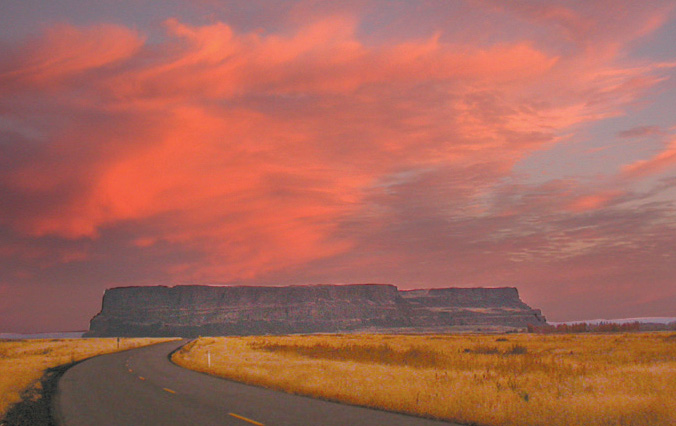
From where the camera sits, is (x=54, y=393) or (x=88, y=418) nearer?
(x=88, y=418)

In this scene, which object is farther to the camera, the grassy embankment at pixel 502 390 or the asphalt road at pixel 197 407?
the grassy embankment at pixel 502 390

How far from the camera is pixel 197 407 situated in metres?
14.3

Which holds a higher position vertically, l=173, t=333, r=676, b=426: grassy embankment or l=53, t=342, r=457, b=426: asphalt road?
l=53, t=342, r=457, b=426: asphalt road

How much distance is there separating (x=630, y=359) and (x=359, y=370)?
16555 millimetres

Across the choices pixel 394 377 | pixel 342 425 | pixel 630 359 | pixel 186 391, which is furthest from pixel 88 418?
pixel 630 359

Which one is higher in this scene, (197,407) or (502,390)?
(197,407)

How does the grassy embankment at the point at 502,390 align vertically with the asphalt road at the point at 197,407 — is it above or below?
below

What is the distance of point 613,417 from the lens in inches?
476

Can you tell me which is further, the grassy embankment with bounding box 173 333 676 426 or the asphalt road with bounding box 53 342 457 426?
the grassy embankment with bounding box 173 333 676 426

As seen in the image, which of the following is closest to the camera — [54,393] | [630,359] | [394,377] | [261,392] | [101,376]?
[261,392]

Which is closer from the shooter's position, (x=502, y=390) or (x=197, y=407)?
(x=197, y=407)

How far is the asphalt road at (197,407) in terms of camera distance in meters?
12.3

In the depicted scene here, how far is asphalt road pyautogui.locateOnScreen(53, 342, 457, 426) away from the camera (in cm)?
1229

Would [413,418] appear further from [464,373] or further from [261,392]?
[464,373]
